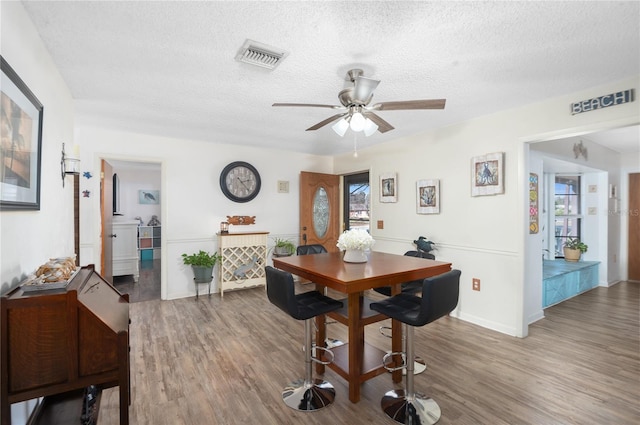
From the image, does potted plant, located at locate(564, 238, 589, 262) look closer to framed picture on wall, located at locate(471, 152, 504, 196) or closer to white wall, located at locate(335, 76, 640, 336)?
white wall, located at locate(335, 76, 640, 336)

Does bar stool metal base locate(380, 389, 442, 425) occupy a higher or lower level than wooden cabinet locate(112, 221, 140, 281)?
lower

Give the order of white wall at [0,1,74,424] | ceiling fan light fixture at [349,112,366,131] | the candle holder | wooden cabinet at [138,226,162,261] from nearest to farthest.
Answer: white wall at [0,1,74,424], ceiling fan light fixture at [349,112,366,131], the candle holder, wooden cabinet at [138,226,162,261]

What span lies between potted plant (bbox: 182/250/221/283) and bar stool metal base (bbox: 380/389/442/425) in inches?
124

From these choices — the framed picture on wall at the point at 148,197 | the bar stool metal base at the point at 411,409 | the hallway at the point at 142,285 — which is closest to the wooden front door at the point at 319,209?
the hallway at the point at 142,285

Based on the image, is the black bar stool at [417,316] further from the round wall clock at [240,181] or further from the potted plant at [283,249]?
the round wall clock at [240,181]

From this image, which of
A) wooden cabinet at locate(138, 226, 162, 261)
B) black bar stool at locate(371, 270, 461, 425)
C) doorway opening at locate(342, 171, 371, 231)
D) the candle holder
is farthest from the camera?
wooden cabinet at locate(138, 226, 162, 261)

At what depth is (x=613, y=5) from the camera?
1.59 m

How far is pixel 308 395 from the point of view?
214 centimetres

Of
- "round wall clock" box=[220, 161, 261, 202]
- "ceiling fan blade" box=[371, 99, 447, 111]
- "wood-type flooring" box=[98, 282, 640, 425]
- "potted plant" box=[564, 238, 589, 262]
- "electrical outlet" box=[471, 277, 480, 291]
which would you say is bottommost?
"wood-type flooring" box=[98, 282, 640, 425]

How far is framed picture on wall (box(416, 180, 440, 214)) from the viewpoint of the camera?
3.96 metres

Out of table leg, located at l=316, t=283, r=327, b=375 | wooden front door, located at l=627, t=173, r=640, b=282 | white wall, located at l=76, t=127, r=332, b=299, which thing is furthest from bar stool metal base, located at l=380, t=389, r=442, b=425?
wooden front door, located at l=627, t=173, r=640, b=282

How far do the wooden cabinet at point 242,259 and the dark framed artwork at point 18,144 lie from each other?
118 inches

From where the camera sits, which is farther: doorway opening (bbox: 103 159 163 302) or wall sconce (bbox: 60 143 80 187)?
doorway opening (bbox: 103 159 163 302)

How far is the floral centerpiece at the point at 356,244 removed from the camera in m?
2.43
